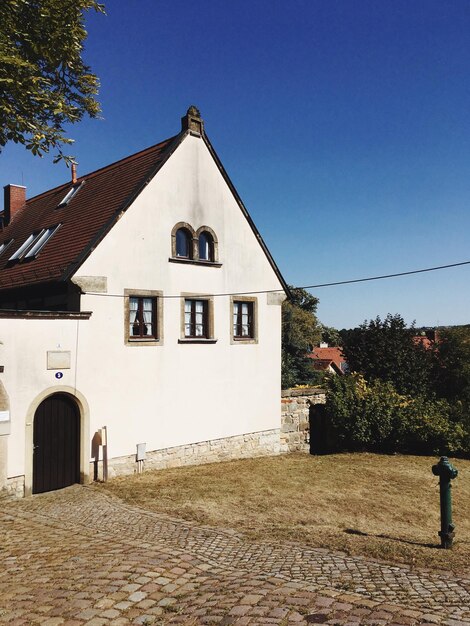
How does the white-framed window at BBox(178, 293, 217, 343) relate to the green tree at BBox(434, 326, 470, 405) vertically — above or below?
above

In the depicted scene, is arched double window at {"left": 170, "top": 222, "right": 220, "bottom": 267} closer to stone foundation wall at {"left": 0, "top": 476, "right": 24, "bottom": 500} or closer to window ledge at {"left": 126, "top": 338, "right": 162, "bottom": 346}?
window ledge at {"left": 126, "top": 338, "right": 162, "bottom": 346}

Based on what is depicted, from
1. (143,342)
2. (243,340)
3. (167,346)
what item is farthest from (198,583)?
(243,340)

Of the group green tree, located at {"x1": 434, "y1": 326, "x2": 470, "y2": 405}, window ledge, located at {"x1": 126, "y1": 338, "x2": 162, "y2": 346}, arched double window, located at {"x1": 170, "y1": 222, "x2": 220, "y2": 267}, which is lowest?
green tree, located at {"x1": 434, "y1": 326, "x2": 470, "y2": 405}

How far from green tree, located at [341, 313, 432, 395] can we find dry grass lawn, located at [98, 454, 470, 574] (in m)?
5.10

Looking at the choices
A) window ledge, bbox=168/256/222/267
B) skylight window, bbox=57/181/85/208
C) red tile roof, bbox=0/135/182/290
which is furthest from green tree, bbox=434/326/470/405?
skylight window, bbox=57/181/85/208

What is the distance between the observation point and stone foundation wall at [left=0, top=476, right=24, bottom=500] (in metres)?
11.1

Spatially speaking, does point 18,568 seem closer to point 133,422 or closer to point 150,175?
point 133,422

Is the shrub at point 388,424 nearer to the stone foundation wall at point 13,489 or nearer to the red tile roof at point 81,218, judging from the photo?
the red tile roof at point 81,218

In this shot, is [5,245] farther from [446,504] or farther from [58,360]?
[446,504]

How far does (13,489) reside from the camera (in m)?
11.3

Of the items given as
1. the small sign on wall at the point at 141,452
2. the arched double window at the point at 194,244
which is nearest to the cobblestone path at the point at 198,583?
the small sign on wall at the point at 141,452

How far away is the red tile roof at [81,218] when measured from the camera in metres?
13.7

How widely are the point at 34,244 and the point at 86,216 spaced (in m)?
2.35

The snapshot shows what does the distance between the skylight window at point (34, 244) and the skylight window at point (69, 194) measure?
4.53ft
